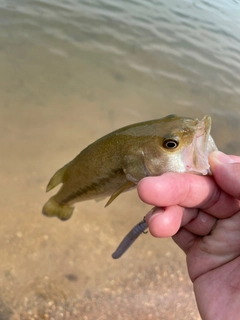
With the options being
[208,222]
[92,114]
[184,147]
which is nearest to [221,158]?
[184,147]

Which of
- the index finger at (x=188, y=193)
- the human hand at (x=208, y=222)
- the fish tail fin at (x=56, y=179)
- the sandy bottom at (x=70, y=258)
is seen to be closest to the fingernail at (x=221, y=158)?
the human hand at (x=208, y=222)

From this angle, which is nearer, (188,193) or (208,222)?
(188,193)

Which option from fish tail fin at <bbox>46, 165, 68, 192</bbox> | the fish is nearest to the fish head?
the fish

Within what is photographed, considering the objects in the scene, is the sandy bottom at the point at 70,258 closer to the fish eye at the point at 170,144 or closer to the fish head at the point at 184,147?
the fish head at the point at 184,147

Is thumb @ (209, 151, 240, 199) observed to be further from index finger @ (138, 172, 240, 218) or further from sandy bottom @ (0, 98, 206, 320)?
sandy bottom @ (0, 98, 206, 320)

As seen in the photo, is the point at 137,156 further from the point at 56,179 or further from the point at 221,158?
the point at 56,179

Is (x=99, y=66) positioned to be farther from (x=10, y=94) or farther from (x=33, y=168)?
(x=33, y=168)
